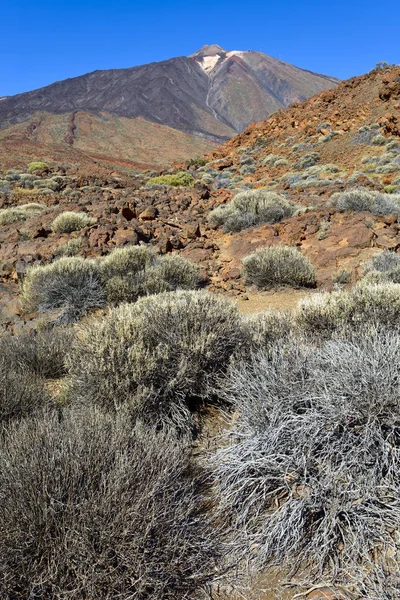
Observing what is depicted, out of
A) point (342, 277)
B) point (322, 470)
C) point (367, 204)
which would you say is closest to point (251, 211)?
point (367, 204)

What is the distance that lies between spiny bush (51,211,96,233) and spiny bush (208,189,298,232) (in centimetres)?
317

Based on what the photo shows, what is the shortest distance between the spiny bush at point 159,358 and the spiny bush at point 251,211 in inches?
258

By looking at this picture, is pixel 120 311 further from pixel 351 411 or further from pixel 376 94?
pixel 376 94

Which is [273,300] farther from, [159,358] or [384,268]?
[159,358]

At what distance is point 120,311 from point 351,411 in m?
2.11

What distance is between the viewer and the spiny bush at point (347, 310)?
12.2ft

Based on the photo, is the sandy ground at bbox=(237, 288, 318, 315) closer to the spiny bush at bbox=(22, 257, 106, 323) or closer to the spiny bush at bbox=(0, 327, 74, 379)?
the spiny bush at bbox=(22, 257, 106, 323)

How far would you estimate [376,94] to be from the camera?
881 inches

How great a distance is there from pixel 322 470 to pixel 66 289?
495 centimetres

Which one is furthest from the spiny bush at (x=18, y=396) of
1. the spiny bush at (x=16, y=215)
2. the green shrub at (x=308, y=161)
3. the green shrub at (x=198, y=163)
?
the green shrub at (x=198, y=163)

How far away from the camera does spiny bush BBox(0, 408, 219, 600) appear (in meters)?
1.56

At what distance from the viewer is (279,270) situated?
6680 millimetres

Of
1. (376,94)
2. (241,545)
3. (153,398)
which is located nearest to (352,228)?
(153,398)

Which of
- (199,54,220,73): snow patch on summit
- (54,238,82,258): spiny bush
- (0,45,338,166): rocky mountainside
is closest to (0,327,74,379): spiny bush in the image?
(54,238,82,258): spiny bush
